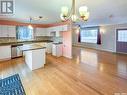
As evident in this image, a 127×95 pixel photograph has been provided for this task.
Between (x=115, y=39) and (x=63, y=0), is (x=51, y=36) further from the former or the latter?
(x=63, y=0)

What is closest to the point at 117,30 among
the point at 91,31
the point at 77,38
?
the point at 91,31

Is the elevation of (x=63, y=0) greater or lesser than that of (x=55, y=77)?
greater

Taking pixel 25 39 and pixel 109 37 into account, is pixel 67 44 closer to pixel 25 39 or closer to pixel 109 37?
pixel 25 39

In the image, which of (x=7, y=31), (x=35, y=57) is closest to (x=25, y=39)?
(x=7, y=31)

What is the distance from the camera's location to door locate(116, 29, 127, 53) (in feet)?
26.5

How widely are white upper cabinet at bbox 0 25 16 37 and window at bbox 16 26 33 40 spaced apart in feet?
1.46

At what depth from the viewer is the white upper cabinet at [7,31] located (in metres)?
6.64

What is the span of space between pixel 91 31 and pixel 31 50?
767 centimetres

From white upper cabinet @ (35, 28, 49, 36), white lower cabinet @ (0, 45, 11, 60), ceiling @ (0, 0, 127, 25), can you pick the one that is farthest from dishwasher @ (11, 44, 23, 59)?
Result: ceiling @ (0, 0, 127, 25)

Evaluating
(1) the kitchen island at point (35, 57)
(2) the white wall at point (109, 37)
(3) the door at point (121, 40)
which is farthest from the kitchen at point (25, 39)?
(3) the door at point (121, 40)

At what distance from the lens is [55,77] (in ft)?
13.3

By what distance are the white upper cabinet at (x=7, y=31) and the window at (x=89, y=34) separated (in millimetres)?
7047

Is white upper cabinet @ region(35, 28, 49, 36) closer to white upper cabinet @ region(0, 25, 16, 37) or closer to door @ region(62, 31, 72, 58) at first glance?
white upper cabinet @ region(0, 25, 16, 37)

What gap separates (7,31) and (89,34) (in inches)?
296
